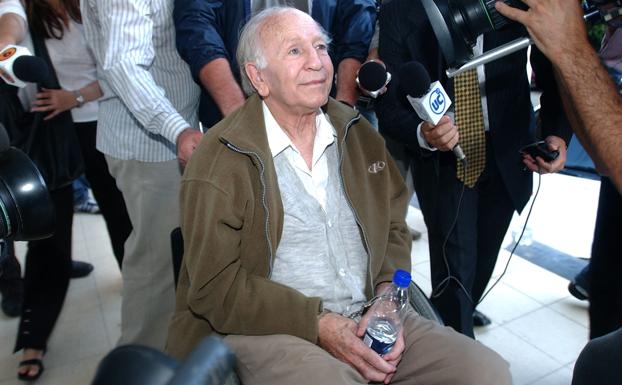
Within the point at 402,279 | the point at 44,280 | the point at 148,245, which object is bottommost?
the point at 44,280

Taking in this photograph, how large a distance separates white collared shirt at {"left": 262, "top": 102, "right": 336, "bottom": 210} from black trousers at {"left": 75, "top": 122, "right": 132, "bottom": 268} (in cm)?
103

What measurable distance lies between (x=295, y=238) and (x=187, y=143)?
16.0 inches

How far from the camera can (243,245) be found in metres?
1.30

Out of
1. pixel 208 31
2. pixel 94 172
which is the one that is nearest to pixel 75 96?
pixel 94 172

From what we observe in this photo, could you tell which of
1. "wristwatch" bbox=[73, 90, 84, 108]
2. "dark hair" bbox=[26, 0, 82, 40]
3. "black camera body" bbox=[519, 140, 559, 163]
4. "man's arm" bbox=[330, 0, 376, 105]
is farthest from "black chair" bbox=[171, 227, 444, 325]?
"dark hair" bbox=[26, 0, 82, 40]

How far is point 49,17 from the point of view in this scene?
1830 mm

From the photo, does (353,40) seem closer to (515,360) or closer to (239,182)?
(239,182)

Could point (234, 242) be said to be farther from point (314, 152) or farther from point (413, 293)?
point (413, 293)

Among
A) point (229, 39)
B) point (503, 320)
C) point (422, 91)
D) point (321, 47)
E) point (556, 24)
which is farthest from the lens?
point (503, 320)

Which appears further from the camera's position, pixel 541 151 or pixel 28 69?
pixel 541 151

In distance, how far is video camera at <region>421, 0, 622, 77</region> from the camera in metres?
1.15

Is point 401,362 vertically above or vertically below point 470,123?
below

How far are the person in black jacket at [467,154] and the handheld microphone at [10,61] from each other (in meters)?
1.12

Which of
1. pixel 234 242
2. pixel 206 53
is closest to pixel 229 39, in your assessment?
pixel 206 53
